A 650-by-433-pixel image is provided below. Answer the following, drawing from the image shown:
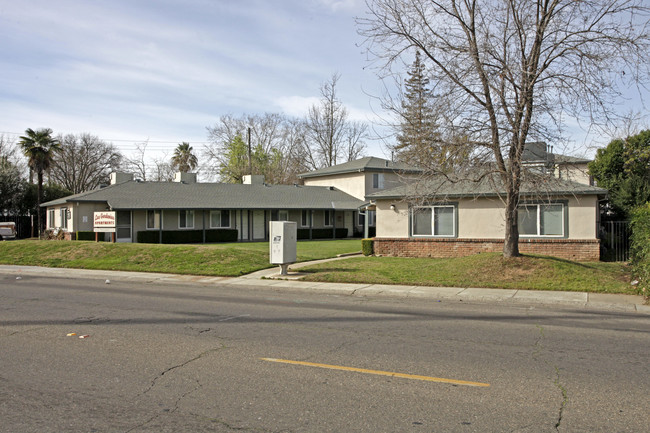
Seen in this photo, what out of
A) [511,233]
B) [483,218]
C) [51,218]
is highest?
[51,218]

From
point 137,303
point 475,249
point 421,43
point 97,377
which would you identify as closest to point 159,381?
point 97,377

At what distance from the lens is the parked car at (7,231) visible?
4219cm

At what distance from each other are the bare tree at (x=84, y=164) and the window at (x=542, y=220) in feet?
194

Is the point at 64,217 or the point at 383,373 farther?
the point at 64,217

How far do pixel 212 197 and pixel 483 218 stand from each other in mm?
23410

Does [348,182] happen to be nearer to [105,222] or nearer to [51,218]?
[105,222]

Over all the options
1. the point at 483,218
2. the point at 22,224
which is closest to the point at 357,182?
the point at 483,218

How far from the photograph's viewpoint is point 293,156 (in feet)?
216

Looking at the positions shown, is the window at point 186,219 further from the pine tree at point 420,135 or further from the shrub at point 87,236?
the pine tree at point 420,135

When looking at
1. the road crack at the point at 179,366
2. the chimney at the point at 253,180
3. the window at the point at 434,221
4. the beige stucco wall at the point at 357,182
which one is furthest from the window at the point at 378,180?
the road crack at the point at 179,366

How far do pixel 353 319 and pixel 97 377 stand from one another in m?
5.07

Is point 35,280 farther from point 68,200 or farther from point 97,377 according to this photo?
point 68,200

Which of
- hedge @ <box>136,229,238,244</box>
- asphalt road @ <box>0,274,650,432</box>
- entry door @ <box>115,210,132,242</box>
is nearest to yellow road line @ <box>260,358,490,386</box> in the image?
asphalt road @ <box>0,274,650,432</box>

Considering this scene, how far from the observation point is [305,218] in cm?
4238
